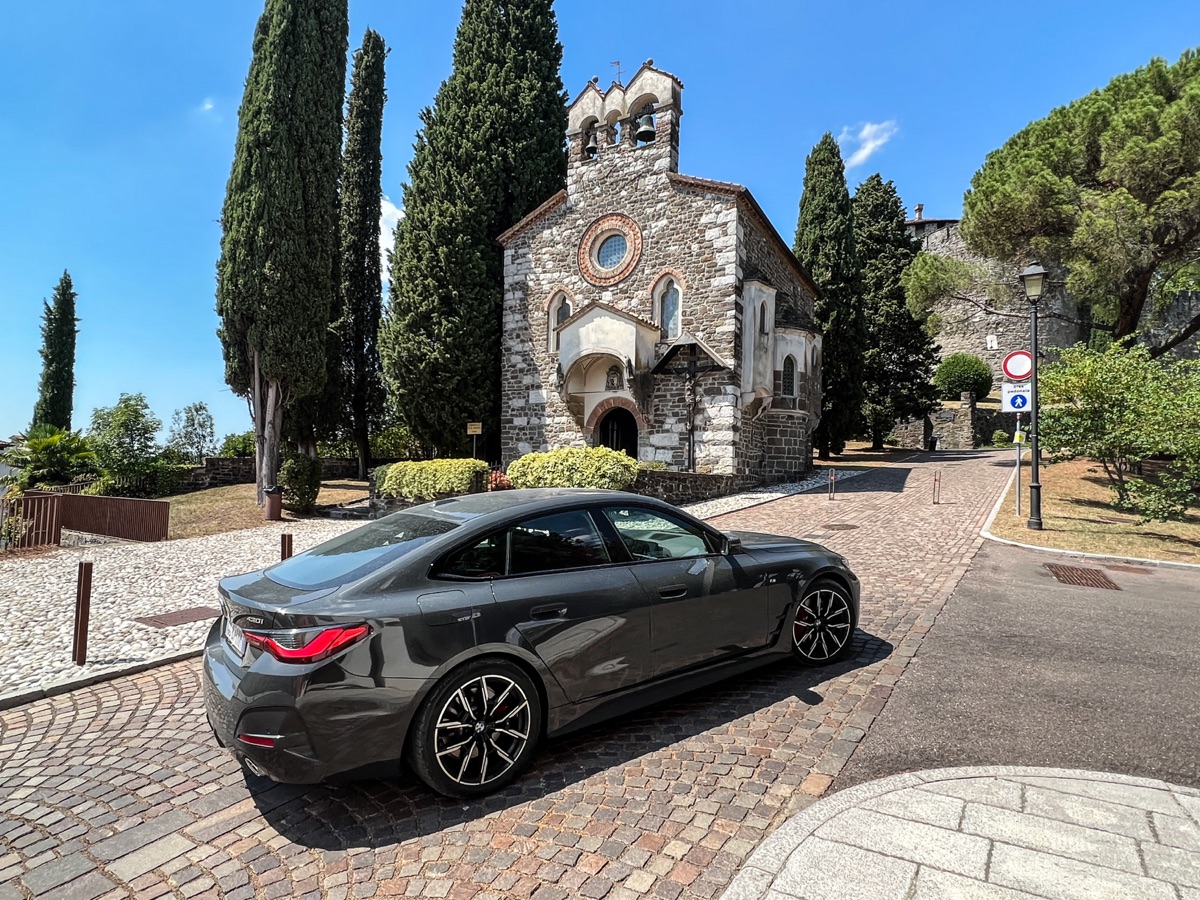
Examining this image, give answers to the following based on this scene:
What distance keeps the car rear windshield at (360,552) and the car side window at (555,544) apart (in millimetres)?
395

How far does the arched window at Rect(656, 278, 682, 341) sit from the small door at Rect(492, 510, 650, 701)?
15.4 metres

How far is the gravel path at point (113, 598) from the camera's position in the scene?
5203mm

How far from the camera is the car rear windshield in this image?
10.3ft

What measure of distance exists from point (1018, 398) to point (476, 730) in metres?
12.3

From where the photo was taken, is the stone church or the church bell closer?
the stone church

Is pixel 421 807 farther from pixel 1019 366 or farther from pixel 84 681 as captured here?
pixel 1019 366

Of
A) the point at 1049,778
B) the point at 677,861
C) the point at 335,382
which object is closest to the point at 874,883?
the point at 677,861

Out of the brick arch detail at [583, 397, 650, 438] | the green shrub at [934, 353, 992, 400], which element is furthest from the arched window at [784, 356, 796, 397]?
the green shrub at [934, 353, 992, 400]

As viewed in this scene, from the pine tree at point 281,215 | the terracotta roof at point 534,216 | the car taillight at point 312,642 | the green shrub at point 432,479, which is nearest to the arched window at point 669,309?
the terracotta roof at point 534,216

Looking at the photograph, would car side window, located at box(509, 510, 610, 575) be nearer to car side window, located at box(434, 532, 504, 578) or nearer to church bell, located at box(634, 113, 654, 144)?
car side window, located at box(434, 532, 504, 578)

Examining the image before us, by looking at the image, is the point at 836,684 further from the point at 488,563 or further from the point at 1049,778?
the point at 488,563

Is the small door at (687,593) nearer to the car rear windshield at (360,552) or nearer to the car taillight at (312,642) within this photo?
the car rear windshield at (360,552)

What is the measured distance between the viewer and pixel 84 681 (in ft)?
15.6

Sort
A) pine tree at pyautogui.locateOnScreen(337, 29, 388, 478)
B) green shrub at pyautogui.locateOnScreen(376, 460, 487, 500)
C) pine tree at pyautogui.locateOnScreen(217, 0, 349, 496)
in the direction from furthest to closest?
pine tree at pyautogui.locateOnScreen(337, 29, 388, 478) → pine tree at pyautogui.locateOnScreen(217, 0, 349, 496) → green shrub at pyautogui.locateOnScreen(376, 460, 487, 500)
